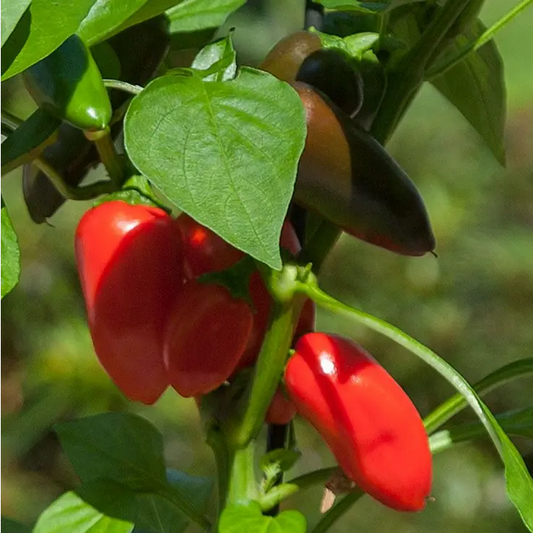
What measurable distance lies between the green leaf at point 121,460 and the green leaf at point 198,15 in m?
0.23

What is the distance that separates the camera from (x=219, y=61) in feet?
1.58

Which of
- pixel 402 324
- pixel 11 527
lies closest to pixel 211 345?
pixel 11 527

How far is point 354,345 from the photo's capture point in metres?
0.53

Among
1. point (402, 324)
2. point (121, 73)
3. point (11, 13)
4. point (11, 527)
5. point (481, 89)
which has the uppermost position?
point (11, 13)

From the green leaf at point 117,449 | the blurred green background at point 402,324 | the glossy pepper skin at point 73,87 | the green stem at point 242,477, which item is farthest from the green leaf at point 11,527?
the blurred green background at point 402,324

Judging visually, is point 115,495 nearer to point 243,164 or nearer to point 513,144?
point 243,164

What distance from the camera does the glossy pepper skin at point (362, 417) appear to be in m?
0.51

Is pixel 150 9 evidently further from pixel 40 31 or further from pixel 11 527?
pixel 11 527

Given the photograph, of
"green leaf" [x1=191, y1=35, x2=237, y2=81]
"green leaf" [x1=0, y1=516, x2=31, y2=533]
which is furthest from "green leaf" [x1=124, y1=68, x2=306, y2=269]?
"green leaf" [x1=0, y1=516, x2=31, y2=533]

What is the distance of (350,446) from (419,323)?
132 centimetres

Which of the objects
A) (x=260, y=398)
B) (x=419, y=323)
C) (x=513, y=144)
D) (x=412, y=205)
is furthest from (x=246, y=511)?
(x=513, y=144)

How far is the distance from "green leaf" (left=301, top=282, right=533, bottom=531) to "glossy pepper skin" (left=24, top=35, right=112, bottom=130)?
125 millimetres

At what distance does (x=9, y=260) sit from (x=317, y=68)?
0.57 feet

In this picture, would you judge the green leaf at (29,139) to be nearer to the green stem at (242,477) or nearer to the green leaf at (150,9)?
the green leaf at (150,9)
